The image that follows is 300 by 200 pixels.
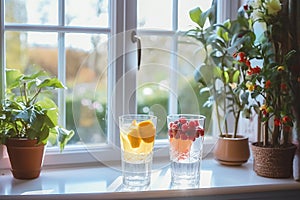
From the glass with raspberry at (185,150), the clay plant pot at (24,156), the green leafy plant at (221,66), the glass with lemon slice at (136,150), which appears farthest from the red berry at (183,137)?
the clay plant pot at (24,156)

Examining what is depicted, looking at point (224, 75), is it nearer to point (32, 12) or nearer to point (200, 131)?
point (200, 131)

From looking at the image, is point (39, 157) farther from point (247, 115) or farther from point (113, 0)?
Result: point (247, 115)

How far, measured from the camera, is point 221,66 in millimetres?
1882

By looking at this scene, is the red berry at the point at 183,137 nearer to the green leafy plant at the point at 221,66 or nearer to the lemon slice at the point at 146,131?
the lemon slice at the point at 146,131

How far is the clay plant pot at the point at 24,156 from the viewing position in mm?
1558

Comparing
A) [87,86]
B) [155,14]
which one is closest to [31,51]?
[87,86]

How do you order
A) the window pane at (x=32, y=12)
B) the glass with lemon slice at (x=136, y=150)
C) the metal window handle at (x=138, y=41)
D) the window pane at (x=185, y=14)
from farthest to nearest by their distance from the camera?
the window pane at (x=185, y=14)
the metal window handle at (x=138, y=41)
the window pane at (x=32, y=12)
the glass with lemon slice at (x=136, y=150)

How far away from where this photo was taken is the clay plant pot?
156 centimetres

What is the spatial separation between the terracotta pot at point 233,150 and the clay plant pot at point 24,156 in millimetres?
708

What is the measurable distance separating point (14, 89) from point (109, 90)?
1.22ft

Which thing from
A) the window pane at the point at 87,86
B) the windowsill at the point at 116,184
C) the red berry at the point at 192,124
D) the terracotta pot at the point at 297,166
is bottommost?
the windowsill at the point at 116,184

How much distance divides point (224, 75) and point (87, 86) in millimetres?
564

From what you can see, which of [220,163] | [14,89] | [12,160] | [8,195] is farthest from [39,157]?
[220,163]

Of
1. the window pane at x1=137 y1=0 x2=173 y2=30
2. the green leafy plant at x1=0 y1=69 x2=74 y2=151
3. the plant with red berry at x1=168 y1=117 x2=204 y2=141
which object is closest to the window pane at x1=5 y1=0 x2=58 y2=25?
the green leafy plant at x1=0 y1=69 x2=74 y2=151
